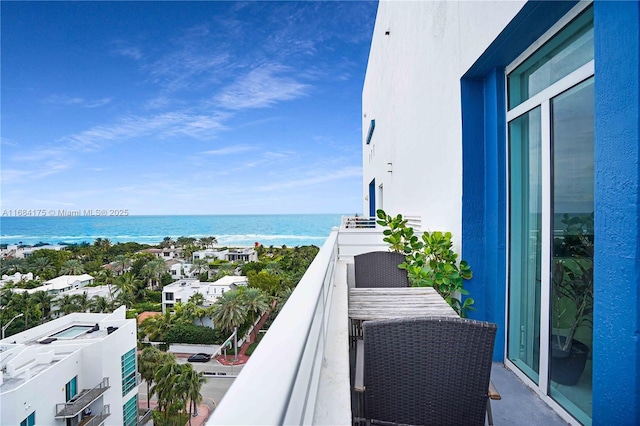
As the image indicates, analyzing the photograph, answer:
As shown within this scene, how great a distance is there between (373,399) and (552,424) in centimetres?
121

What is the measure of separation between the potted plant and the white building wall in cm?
102

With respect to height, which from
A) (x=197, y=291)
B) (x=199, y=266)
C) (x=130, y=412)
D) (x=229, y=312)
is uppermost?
(x=199, y=266)

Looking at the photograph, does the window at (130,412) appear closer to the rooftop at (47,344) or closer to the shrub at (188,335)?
the rooftop at (47,344)

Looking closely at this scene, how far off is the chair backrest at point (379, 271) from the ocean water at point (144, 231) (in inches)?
2300

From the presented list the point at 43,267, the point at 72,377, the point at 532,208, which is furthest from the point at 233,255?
the point at 532,208

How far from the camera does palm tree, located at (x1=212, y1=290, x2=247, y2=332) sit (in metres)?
24.0

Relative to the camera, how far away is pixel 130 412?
17.4 meters

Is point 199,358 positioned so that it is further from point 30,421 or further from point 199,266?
point 199,266

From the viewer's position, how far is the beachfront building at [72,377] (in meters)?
12.7

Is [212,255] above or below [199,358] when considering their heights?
above

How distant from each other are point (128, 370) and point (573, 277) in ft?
67.7

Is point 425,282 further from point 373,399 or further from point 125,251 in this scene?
point 125,251

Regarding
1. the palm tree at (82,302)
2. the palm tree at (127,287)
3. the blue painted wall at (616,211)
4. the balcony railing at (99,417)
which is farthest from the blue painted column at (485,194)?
the palm tree at (127,287)

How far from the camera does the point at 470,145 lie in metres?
2.85
